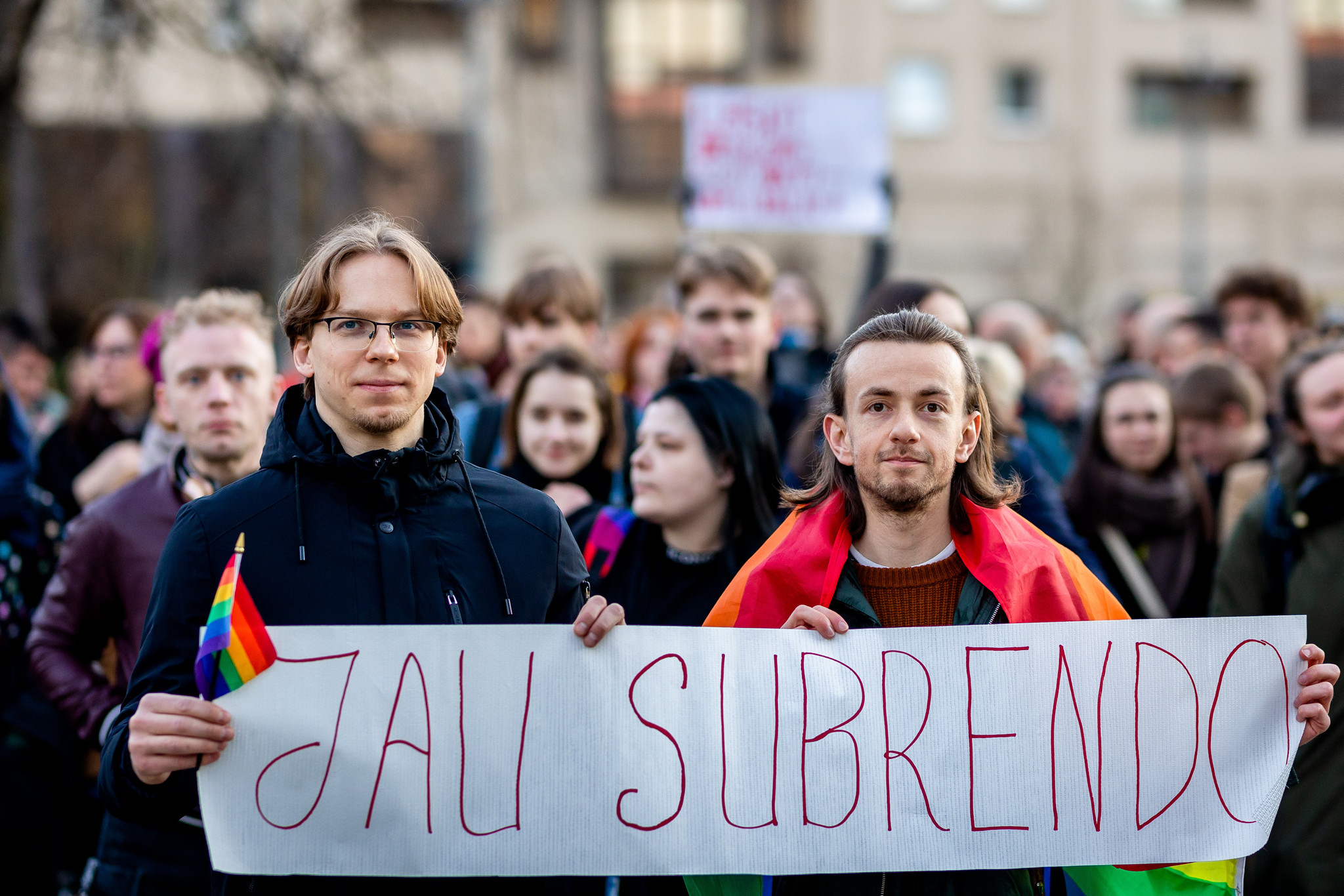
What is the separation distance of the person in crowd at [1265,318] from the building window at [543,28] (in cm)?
2156

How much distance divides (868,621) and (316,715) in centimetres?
108

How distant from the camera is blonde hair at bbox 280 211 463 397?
2.29m

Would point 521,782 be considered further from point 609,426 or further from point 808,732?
point 609,426

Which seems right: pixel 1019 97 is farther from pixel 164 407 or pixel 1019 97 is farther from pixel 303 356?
pixel 303 356

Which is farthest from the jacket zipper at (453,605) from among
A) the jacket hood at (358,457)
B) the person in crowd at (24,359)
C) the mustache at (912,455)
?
the person in crowd at (24,359)

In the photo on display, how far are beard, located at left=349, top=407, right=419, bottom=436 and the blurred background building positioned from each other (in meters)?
16.7

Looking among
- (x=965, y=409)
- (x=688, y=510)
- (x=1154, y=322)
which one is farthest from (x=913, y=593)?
(x=1154, y=322)

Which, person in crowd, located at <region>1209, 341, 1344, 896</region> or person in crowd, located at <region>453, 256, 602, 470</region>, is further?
person in crowd, located at <region>453, 256, 602, 470</region>

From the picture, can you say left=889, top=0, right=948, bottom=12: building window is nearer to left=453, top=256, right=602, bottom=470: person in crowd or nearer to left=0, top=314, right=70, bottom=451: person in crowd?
left=0, top=314, right=70, bottom=451: person in crowd

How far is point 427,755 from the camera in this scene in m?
2.41

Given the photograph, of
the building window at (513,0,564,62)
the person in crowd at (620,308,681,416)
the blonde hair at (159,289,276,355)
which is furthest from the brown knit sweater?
the building window at (513,0,564,62)

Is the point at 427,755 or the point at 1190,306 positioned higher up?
the point at 1190,306

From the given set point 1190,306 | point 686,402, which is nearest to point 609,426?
point 686,402

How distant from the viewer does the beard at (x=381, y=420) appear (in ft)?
7.39
